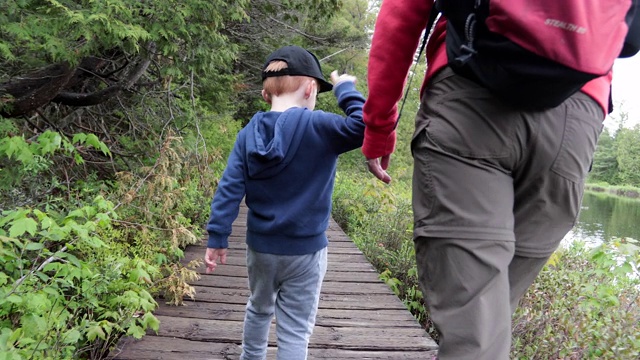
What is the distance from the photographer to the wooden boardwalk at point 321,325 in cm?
292

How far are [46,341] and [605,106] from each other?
8.05 feet

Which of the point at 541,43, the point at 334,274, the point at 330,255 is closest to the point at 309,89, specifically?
the point at 541,43

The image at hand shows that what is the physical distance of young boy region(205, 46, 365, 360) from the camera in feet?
6.92

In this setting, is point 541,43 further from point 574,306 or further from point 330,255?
point 330,255

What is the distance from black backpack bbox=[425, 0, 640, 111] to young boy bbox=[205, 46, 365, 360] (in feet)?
2.94

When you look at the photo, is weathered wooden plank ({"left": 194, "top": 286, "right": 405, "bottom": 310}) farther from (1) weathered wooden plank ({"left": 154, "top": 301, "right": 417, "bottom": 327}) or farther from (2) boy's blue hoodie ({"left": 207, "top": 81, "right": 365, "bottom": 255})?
(2) boy's blue hoodie ({"left": 207, "top": 81, "right": 365, "bottom": 255})

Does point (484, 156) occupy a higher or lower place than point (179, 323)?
higher

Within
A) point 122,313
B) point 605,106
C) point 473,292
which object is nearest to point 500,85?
point 605,106

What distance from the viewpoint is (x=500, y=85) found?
117 centimetres

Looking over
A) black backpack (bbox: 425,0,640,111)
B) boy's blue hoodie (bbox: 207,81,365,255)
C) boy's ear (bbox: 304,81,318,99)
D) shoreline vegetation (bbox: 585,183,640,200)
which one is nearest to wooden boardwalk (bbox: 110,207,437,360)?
boy's blue hoodie (bbox: 207,81,365,255)

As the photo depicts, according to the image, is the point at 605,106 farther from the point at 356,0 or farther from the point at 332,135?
the point at 356,0

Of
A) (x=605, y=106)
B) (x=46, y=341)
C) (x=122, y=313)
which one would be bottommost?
(x=122, y=313)

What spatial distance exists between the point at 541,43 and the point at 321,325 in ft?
9.08

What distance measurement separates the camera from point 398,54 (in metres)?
1.36
